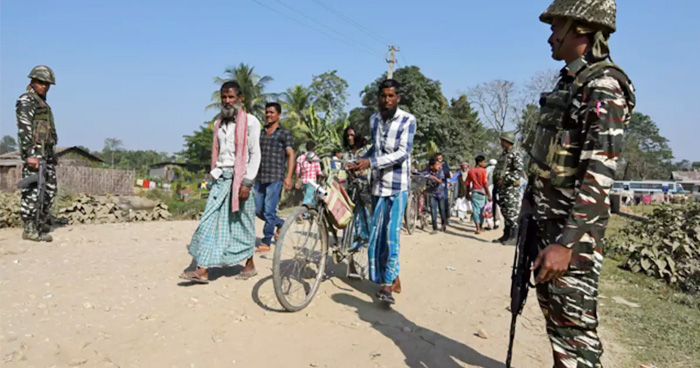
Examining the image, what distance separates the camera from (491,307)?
421 centimetres

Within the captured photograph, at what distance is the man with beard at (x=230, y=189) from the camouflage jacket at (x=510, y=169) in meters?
5.05

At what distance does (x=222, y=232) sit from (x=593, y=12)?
354 cm

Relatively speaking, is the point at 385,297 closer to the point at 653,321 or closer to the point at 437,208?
the point at 653,321

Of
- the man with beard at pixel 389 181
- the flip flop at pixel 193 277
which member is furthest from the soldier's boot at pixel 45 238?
the man with beard at pixel 389 181

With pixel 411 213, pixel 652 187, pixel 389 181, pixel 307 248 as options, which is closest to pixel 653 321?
pixel 389 181

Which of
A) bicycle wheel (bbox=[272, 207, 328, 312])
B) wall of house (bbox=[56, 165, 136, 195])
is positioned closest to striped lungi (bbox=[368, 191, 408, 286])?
bicycle wheel (bbox=[272, 207, 328, 312])

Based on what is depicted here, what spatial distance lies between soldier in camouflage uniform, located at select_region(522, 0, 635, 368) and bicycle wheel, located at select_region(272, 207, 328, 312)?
202 cm

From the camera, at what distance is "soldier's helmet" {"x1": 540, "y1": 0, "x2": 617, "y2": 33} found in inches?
77.4

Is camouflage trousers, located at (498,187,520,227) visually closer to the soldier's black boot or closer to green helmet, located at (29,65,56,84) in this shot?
the soldier's black boot

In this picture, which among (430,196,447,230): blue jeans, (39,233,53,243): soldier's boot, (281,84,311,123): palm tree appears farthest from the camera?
(281,84,311,123): palm tree

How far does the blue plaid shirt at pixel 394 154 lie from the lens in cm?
403

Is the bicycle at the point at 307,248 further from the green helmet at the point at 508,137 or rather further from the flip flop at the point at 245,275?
the green helmet at the point at 508,137

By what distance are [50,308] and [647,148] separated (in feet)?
290

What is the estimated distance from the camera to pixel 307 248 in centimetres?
398
